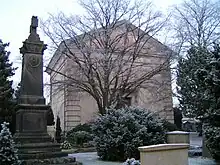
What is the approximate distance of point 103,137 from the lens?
12.1 m

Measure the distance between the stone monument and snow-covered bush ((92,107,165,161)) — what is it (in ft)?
6.62

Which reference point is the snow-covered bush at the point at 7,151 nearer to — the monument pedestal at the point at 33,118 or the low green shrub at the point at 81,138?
the monument pedestal at the point at 33,118

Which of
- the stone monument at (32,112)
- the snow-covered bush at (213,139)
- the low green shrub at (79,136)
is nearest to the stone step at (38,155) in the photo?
the stone monument at (32,112)

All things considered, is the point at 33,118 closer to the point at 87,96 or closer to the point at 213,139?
the point at 213,139

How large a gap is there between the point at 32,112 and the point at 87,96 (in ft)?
40.7

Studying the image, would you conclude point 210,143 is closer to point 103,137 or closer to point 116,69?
point 103,137

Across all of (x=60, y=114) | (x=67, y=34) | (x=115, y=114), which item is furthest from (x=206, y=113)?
(x=60, y=114)

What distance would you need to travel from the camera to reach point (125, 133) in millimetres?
11570

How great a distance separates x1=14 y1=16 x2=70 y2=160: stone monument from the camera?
1036cm

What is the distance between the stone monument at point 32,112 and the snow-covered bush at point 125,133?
202 centimetres

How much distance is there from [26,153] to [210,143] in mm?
6321

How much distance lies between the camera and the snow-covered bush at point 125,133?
37.9ft

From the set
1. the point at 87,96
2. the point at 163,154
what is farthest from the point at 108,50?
the point at 163,154

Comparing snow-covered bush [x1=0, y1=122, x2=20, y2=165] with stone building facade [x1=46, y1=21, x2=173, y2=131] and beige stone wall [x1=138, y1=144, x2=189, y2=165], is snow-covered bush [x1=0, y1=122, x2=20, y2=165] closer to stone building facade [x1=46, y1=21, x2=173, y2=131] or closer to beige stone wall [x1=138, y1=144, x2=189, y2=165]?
beige stone wall [x1=138, y1=144, x2=189, y2=165]
